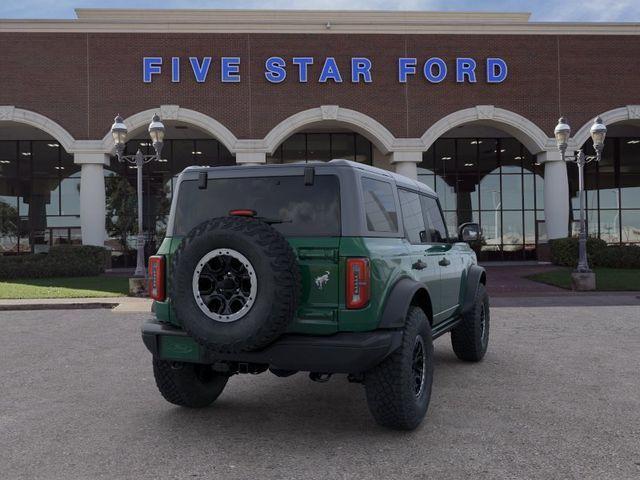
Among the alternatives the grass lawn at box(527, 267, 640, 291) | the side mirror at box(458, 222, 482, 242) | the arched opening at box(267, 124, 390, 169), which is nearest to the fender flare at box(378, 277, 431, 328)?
the side mirror at box(458, 222, 482, 242)

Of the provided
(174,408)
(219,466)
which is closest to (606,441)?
(219,466)

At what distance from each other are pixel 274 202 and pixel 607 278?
56.2 ft

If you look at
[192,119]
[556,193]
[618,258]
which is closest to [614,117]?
[556,193]

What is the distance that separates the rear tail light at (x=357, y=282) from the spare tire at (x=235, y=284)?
0.38 metres

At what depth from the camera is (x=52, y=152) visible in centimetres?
2961

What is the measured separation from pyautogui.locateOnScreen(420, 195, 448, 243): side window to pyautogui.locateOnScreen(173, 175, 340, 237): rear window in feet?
5.78

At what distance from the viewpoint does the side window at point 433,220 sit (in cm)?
603

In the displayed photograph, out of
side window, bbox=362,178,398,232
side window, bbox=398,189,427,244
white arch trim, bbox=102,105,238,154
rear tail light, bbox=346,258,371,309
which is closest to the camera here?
rear tail light, bbox=346,258,371,309

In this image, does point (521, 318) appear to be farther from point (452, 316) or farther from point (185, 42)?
point (185, 42)

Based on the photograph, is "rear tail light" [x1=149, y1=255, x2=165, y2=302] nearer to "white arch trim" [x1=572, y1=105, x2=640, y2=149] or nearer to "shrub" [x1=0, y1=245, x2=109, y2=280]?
"shrub" [x1=0, y1=245, x2=109, y2=280]

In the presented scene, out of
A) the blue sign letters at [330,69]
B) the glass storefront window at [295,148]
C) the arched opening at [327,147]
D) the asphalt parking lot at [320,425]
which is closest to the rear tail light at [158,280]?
the asphalt parking lot at [320,425]

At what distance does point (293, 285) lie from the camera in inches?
160

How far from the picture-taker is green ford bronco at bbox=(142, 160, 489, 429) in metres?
4.07

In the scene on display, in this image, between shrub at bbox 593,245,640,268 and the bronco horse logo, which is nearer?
the bronco horse logo
